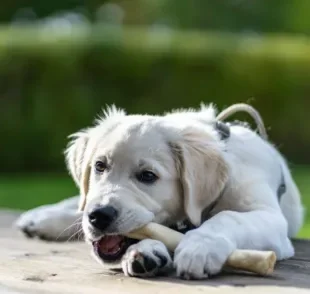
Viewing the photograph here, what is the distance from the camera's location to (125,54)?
13.6 m

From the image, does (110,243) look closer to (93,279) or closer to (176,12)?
(93,279)

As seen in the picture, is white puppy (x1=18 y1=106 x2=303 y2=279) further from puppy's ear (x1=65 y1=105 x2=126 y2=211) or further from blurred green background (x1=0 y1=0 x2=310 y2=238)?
blurred green background (x1=0 y1=0 x2=310 y2=238)

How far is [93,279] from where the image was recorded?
377 centimetres

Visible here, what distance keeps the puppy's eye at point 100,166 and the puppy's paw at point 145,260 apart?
1.85ft

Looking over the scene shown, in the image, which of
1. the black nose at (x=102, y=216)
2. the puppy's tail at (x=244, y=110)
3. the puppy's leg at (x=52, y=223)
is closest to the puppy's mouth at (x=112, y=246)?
the black nose at (x=102, y=216)

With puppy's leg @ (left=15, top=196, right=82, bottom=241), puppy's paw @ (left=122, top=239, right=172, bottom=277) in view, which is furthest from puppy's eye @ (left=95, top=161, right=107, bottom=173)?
puppy's leg @ (left=15, top=196, right=82, bottom=241)

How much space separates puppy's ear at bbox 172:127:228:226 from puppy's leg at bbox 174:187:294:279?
0.20 metres

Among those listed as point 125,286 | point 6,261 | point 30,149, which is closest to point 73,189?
point 30,149

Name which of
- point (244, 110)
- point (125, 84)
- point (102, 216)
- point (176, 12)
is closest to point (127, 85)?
point (125, 84)

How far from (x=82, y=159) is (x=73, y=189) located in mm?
6488

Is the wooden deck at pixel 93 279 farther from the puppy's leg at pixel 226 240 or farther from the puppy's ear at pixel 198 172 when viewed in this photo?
the puppy's ear at pixel 198 172

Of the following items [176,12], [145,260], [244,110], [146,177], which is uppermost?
[176,12]

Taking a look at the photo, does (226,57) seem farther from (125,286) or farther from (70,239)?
(125,286)

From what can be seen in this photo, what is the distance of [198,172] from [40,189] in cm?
720
